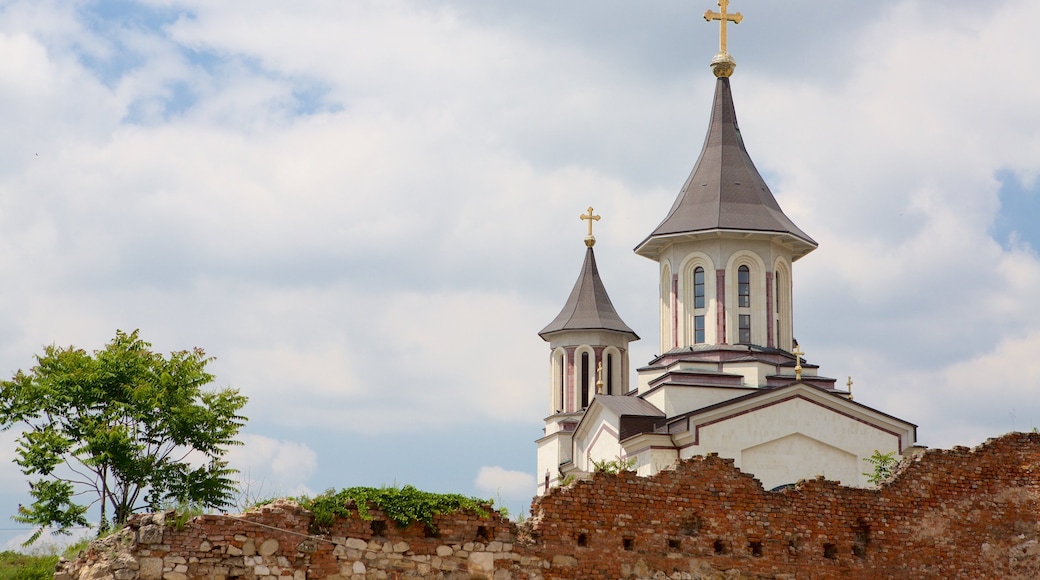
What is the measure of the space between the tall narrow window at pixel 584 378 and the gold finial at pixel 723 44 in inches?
392

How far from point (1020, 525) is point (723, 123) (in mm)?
21572

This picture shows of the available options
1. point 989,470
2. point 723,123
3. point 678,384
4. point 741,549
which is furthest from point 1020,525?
point 723,123

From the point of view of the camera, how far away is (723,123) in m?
36.0

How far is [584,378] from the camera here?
4106cm

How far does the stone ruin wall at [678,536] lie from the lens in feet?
41.0

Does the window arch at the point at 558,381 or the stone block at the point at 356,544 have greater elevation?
the window arch at the point at 558,381

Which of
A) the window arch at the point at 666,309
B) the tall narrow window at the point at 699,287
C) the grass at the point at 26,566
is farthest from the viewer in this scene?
the window arch at the point at 666,309

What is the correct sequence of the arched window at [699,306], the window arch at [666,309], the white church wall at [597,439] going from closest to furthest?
1. the white church wall at [597,439]
2. the arched window at [699,306]
3. the window arch at [666,309]

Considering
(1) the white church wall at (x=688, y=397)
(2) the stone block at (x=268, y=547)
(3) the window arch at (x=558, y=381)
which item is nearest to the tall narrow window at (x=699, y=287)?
(1) the white church wall at (x=688, y=397)

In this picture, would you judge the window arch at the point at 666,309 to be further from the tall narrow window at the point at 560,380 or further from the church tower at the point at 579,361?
the tall narrow window at the point at 560,380

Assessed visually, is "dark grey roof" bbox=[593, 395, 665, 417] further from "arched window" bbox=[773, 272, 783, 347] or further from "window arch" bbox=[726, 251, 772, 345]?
"arched window" bbox=[773, 272, 783, 347]

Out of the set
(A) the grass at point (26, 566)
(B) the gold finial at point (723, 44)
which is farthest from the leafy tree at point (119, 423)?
(B) the gold finial at point (723, 44)

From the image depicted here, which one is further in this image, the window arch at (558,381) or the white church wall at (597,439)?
the window arch at (558,381)

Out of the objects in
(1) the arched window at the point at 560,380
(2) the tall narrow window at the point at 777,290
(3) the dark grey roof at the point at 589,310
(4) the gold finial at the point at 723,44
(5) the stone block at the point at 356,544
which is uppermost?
(4) the gold finial at the point at 723,44
